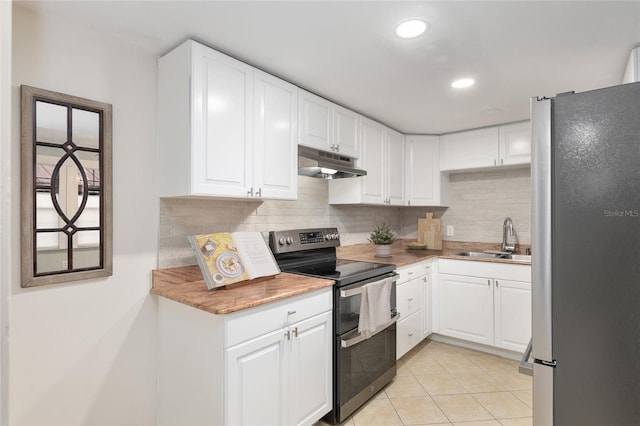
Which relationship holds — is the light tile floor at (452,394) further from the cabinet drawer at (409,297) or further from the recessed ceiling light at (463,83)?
the recessed ceiling light at (463,83)

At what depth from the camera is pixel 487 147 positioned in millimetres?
3412

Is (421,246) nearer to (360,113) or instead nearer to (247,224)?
(360,113)

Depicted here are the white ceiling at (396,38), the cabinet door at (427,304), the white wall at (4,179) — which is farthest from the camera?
the cabinet door at (427,304)

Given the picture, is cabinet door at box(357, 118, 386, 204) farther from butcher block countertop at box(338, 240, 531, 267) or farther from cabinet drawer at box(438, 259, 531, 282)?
cabinet drawer at box(438, 259, 531, 282)

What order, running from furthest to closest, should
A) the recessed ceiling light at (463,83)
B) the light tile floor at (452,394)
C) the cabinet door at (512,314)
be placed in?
the cabinet door at (512,314)
the recessed ceiling light at (463,83)
the light tile floor at (452,394)

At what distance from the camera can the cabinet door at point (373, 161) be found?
10.0 ft

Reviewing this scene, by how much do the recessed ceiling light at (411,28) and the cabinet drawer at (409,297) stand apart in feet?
6.06

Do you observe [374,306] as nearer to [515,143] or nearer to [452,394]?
[452,394]

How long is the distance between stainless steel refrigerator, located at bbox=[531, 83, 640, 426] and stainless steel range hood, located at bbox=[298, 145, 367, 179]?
1.48 metres

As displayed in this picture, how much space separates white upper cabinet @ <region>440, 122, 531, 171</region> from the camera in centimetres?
321

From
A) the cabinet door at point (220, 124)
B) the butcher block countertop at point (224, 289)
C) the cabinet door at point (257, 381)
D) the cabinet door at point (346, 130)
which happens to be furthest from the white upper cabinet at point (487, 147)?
the cabinet door at point (257, 381)

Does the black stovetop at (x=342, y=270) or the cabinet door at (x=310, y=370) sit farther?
the black stovetop at (x=342, y=270)

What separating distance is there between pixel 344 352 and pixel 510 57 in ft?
6.53

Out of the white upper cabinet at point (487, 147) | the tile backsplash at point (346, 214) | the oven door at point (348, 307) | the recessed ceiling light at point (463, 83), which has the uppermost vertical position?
the recessed ceiling light at point (463, 83)
